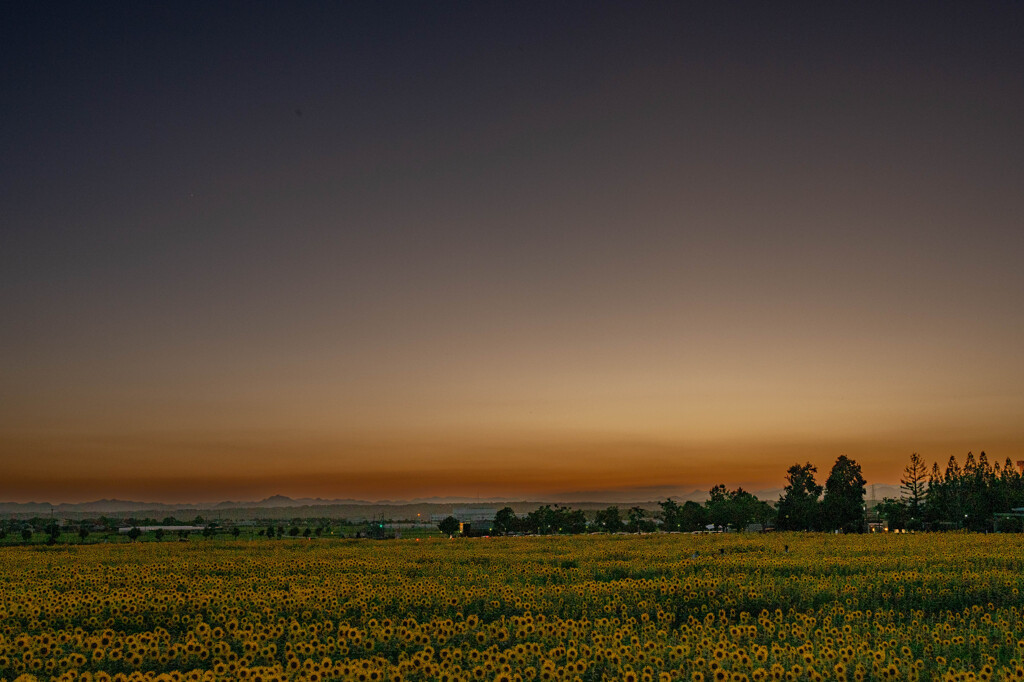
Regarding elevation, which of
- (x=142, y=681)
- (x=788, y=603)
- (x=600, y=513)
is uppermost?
(x=142, y=681)

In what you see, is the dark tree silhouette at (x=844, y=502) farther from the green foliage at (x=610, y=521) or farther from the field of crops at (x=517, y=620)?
the field of crops at (x=517, y=620)

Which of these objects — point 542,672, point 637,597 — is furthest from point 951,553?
point 542,672

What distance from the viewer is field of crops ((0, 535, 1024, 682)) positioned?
11.5 m

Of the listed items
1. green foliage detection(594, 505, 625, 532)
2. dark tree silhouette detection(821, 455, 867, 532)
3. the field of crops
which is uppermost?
the field of crops

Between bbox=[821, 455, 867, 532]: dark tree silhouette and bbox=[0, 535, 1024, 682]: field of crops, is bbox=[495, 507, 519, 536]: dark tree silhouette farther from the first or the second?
bbox=[0, 535, 1024, 682]: field of crops

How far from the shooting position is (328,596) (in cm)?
1866

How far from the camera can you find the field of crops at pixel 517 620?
1145cm

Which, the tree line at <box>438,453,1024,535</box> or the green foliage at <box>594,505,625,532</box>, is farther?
the green foliage at <box>594,505,625,532</box>

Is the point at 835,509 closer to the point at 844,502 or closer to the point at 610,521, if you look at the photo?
the point at 844,502

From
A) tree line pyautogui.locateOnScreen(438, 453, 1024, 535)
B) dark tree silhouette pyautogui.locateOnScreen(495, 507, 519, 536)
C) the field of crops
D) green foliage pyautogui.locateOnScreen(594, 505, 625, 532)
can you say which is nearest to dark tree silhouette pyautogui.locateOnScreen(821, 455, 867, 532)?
tree line pyautogui.locateOnScreen(438, 453, 1024, 535)

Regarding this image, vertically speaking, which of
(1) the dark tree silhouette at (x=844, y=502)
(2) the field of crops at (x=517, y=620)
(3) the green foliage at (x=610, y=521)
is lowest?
(3) the green foliage at (x=610, y=521)

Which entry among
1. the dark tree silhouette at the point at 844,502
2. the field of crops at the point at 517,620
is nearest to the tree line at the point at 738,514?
the dark tree silhouette at the point at 844,502

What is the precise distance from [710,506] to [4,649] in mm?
112204

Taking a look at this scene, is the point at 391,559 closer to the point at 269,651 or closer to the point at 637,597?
the point at 637,597
